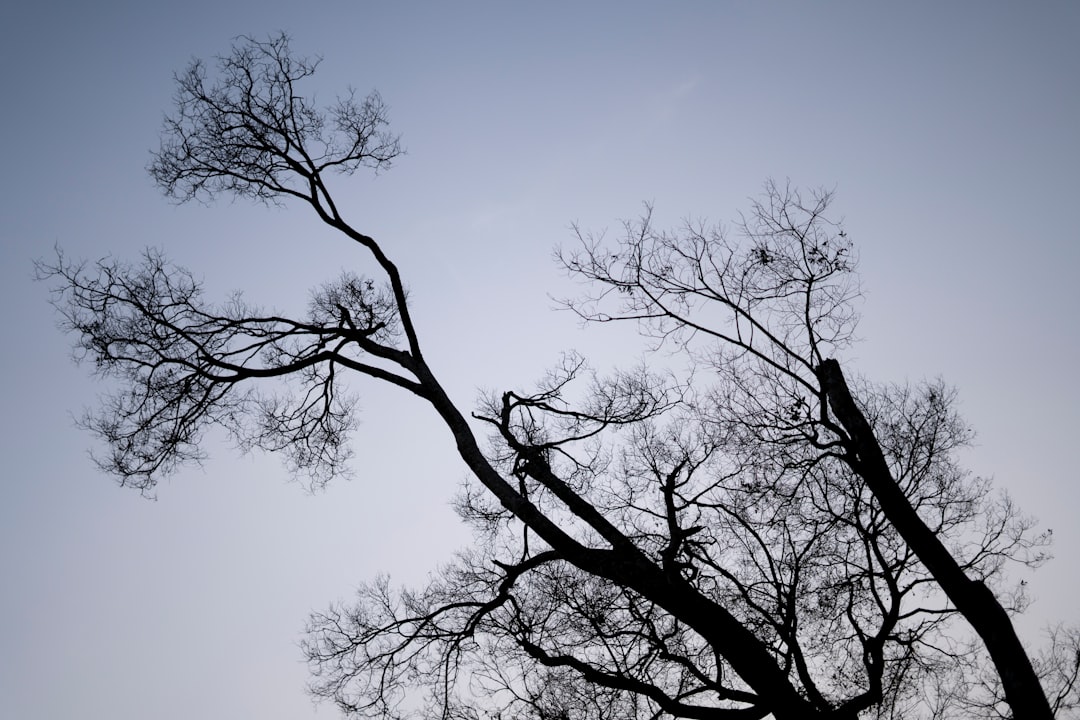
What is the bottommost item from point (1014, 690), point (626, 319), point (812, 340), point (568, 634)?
point (1014, 690)

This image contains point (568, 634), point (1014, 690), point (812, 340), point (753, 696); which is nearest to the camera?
point (1014, 690)

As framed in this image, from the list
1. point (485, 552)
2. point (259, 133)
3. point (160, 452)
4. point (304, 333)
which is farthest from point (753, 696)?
point (259, 133)

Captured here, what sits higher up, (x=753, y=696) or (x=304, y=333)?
(x=304, y=333)

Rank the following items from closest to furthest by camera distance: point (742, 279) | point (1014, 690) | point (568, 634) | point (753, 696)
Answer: point (1014, 690)
point (753, 696)
point (742, 279)
point (568, 634)

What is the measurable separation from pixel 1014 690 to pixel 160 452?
9.77m

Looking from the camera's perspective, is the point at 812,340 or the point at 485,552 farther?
the point at 485,552

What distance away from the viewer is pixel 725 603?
9.76 metres

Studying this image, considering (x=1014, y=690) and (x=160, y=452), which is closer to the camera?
(x=1014, y=690)

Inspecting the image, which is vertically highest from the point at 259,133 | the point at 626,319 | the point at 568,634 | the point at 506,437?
the point at 259,133

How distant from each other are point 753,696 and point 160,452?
797cm

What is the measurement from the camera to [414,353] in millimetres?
8961

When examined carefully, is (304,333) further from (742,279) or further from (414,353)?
(742,279)

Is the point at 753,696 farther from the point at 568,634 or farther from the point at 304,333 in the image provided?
the point at 304,333

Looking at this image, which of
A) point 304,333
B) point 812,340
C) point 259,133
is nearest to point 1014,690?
point 812,340
